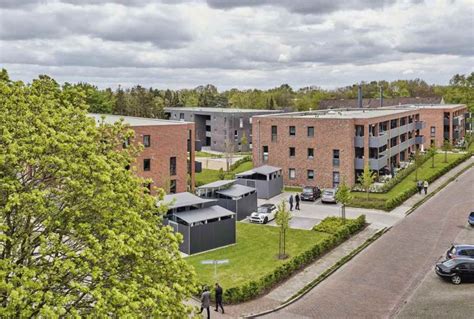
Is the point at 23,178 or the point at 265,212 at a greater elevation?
the point at 23,178

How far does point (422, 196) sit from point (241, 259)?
26.3m

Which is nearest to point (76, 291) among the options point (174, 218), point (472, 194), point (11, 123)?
point (11, 123)

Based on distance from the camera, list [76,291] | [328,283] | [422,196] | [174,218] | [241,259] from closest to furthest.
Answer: [76,291], [328,283], [241,259], [174,218], [422,196]

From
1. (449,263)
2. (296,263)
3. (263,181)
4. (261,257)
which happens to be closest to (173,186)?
(263,181)

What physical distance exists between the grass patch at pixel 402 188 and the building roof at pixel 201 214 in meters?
16.5

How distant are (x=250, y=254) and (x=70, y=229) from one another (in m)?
20.5

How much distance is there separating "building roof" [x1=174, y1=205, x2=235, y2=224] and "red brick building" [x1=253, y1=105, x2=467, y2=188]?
2113 centimetres

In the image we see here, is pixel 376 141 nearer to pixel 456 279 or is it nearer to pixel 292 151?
pixel 292 151

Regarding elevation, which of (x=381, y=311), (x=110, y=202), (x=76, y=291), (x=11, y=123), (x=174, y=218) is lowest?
(x=381, y=311)

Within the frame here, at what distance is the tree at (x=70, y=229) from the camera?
35.9 ft

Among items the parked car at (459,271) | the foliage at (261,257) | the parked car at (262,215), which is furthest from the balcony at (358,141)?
the parked car at (459,271)

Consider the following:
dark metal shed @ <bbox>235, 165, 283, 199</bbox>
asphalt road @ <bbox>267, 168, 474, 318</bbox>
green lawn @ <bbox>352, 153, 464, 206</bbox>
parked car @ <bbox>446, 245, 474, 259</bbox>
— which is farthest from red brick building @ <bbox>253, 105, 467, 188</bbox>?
parked car @ <bbox>446, 245, 474, 259</bbox>

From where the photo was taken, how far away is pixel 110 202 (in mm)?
12438

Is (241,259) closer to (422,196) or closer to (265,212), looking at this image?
(265,212)
